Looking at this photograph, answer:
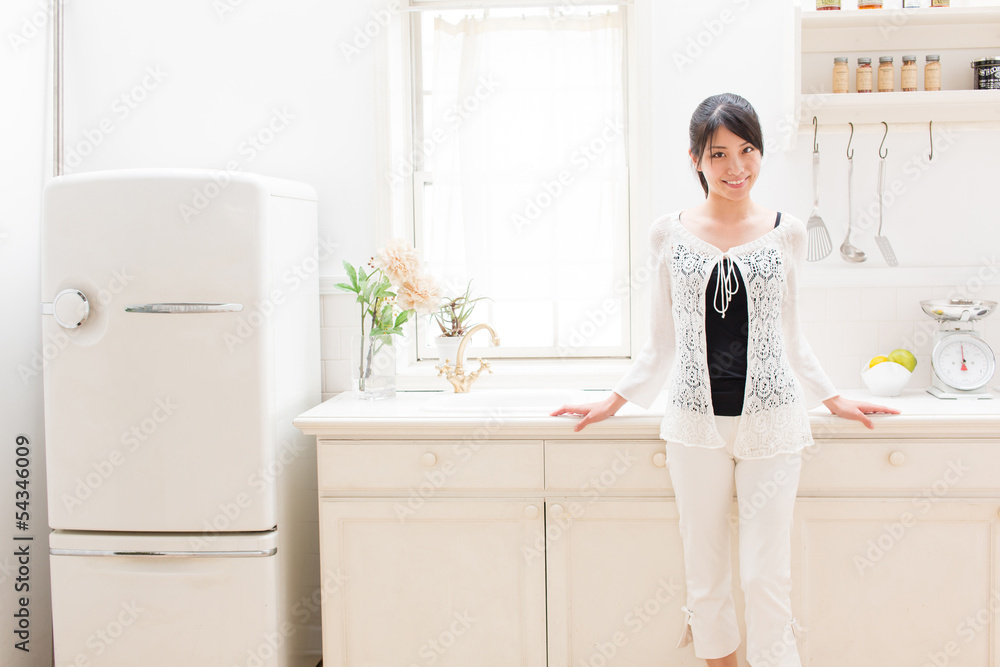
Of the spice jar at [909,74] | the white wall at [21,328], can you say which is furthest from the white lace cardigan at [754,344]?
the white wall at [21,328]

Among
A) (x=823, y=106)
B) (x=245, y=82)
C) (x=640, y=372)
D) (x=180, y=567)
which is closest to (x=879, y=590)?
(x=640, y=372)

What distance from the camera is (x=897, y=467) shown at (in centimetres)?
201

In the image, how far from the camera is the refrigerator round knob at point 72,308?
2.02 meters

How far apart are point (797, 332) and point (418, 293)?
1.09 meters

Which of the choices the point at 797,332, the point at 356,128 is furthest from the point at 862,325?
the point at 356,128

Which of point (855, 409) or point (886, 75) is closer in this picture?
point (855, 409)

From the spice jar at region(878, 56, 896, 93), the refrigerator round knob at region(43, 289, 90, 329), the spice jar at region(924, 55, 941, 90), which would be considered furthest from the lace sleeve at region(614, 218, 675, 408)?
the refrigerator round knob at region(43, 289, 90, 329)

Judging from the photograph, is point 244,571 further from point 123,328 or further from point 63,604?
point 123,328

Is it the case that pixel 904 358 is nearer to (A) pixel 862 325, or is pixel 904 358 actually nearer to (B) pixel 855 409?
(A) pixel 862 325

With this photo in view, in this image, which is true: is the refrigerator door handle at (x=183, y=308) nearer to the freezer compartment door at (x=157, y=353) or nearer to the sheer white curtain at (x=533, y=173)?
the freezer compartment door at (x=157, y=353)

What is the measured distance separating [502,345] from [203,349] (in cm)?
110

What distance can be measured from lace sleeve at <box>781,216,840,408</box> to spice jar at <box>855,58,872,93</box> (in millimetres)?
696

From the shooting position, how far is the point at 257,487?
82.0 inches

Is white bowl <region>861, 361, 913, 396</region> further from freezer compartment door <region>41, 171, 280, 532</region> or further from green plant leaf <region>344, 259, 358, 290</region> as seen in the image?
freezer compartment door <region>41, 171, 280, 532</region>
